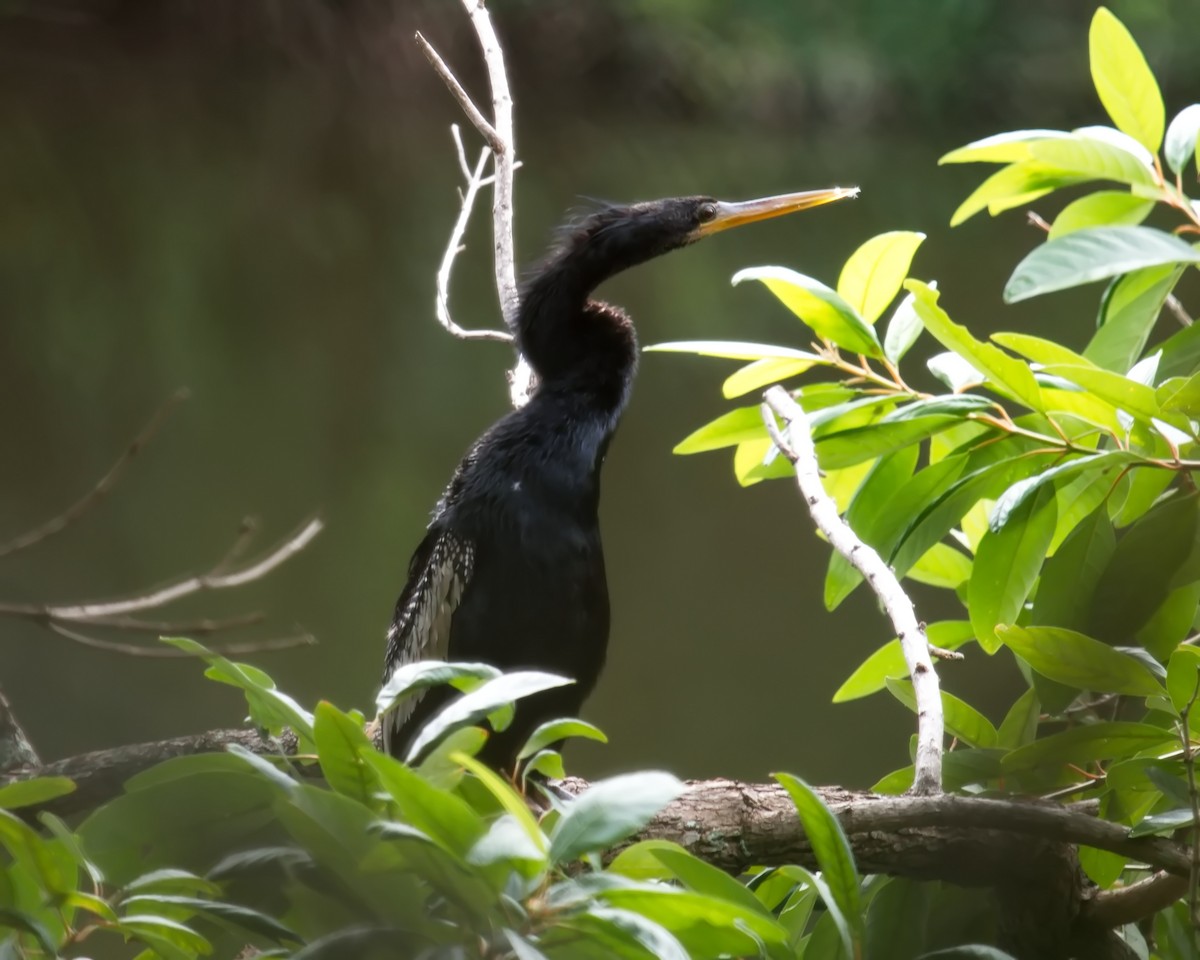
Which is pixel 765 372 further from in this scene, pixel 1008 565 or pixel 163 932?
pixel 163 932

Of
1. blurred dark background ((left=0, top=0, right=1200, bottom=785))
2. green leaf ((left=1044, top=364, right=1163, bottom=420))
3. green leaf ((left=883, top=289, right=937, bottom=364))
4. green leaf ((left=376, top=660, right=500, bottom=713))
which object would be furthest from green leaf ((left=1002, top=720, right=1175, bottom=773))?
blurred dark background ((left=0, top=0, right=1200, bottom=785))

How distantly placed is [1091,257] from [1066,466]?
22 centimetres

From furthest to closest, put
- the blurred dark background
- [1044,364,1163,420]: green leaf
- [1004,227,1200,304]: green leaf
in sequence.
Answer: the blurred dark background < [1044,364,1163,420]: green leaf < [1004,227,1200,304]: green leaf

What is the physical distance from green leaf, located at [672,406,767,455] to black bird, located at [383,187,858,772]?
1.45ft

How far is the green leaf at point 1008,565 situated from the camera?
945 mm

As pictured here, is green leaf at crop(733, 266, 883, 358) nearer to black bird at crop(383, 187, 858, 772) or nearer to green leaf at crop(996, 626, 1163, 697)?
green leaf at crop(996, 626, 1163, 697)

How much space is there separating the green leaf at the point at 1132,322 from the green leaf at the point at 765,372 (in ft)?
0.74

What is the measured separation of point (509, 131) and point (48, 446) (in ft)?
13.8

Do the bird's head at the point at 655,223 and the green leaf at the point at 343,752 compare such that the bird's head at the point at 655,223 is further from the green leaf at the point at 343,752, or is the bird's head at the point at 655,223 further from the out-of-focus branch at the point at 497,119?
the green leaf at the point at 343,752

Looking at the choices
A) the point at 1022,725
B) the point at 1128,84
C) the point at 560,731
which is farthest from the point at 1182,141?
the point at 560,731

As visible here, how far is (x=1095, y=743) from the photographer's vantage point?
915 millimetres

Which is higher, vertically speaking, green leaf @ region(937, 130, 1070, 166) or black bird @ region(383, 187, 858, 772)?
green leaf @ region(937, 130, 1070, 166)

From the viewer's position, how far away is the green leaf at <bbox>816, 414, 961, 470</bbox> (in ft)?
3.23

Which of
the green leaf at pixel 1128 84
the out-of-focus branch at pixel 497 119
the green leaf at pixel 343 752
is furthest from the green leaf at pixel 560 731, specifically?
the out-of-focus branch at pixel 497 119
